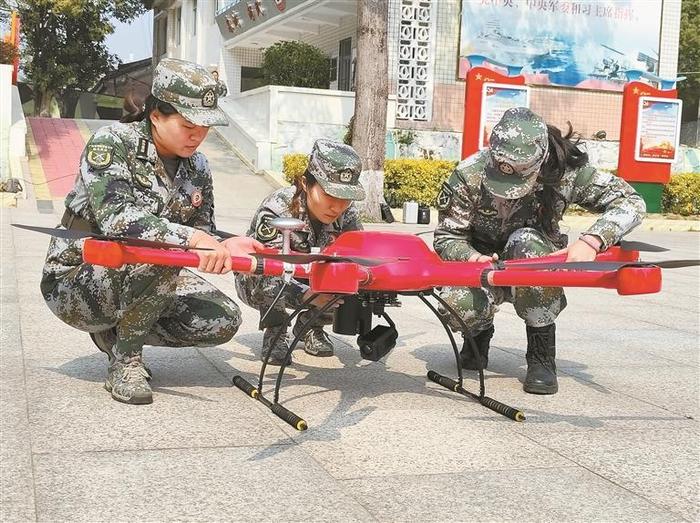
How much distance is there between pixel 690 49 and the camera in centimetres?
→ 4044

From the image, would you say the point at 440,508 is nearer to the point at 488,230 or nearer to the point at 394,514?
the point at 394,514

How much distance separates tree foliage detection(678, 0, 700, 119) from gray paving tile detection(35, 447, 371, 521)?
39.7 meters

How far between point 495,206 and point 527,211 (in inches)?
6.5

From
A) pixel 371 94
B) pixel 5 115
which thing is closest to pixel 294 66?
pixel 5 115

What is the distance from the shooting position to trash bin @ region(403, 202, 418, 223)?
1612cm

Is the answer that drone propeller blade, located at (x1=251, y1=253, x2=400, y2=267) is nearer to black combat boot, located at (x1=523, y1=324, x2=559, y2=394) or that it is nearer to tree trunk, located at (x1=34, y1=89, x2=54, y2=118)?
black combat boot, located at (x1=523, y1=324, x2=559, y2=394)

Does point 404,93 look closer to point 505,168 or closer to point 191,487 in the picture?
point 505,168

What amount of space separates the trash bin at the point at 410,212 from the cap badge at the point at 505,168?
40.2 ft

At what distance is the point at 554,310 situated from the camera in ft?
13.3

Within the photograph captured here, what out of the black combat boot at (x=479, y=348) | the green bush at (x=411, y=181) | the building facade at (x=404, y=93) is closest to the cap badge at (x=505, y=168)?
the black combat boot at (x=479, y=348)

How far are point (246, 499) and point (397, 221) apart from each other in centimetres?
1402

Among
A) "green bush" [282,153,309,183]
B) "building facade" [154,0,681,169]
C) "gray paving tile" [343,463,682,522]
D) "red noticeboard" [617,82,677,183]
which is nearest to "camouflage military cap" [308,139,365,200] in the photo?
"gray paving tile" [343,463,682,522]

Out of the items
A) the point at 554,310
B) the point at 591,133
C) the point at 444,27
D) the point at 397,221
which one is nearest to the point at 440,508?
the point at 554,310

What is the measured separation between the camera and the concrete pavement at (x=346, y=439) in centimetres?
256
